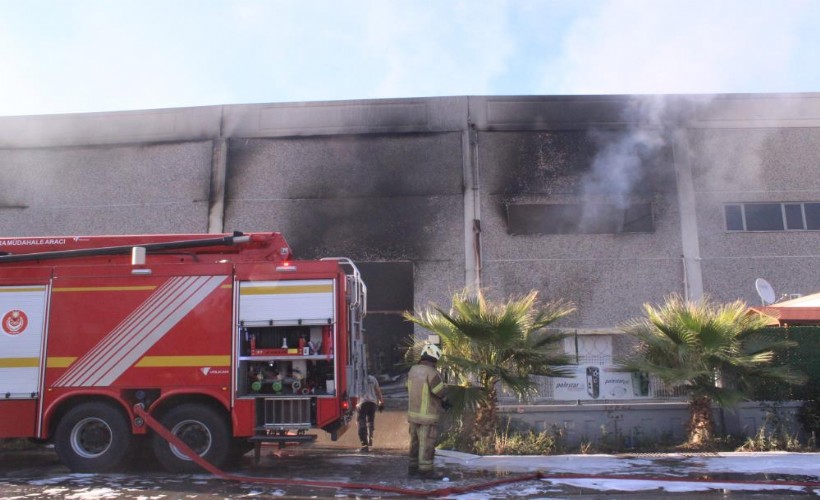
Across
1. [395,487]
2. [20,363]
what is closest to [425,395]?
[395,487]

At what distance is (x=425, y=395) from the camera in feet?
A: 23.5

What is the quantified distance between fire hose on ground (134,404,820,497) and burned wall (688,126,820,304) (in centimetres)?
823

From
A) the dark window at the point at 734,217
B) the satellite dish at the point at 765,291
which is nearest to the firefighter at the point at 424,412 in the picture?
the satellite dish at the point at 765,291

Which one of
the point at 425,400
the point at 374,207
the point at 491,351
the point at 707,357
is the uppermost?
the point at 374,207

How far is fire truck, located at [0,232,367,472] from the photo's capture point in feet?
24.5

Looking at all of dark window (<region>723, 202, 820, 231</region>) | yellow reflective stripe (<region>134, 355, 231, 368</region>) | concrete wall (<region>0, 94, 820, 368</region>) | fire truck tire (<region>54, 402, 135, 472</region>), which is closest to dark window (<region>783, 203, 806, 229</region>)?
dark window (<region>723, 202, 820, 231</region>)

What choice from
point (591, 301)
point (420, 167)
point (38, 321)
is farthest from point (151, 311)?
point (591, 301)

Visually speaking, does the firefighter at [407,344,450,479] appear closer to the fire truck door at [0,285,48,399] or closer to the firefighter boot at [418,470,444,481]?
the firefighter boot at [418,470,444,481]

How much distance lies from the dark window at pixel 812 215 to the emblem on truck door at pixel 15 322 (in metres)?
15.1

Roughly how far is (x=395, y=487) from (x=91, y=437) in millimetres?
3792

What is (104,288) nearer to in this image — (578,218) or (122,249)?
(122,249)

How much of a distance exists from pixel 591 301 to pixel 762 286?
333 centimetres

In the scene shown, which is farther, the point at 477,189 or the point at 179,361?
the point at 477,189

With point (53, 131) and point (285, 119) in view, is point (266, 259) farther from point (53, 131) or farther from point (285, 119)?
point (53, 131)
